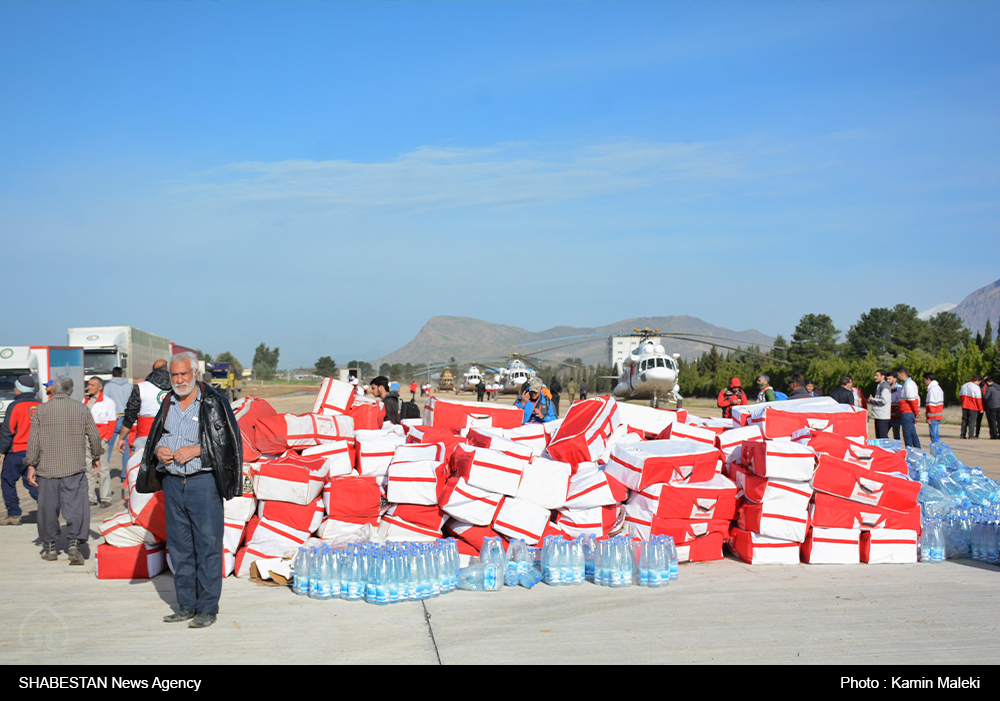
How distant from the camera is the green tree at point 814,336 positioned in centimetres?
9088

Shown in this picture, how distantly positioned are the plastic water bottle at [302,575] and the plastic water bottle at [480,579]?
132 centimetres

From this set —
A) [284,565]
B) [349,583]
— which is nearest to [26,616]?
[284,565]

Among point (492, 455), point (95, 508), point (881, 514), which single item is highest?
point (492, 455)

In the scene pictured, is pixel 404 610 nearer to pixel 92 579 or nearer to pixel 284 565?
pixel 284 565

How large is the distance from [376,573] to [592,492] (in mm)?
2310

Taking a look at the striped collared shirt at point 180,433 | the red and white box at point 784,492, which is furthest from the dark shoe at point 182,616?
the red and white box at point 784,492

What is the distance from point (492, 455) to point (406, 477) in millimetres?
885

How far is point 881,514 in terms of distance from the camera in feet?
23.4

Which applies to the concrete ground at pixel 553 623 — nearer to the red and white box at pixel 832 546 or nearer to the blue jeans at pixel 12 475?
the red and white box at pixel 832 546

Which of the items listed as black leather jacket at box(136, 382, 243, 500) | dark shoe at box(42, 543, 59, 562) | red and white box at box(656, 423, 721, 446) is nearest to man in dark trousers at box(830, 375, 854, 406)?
red and white box at box(656, 423, 721, 446)

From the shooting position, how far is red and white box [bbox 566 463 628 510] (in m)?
6.84

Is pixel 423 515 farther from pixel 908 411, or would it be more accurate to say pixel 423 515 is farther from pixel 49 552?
pixel 908 411

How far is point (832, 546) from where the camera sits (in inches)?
279

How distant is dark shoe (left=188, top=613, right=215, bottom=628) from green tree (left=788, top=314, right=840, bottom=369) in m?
93.4
